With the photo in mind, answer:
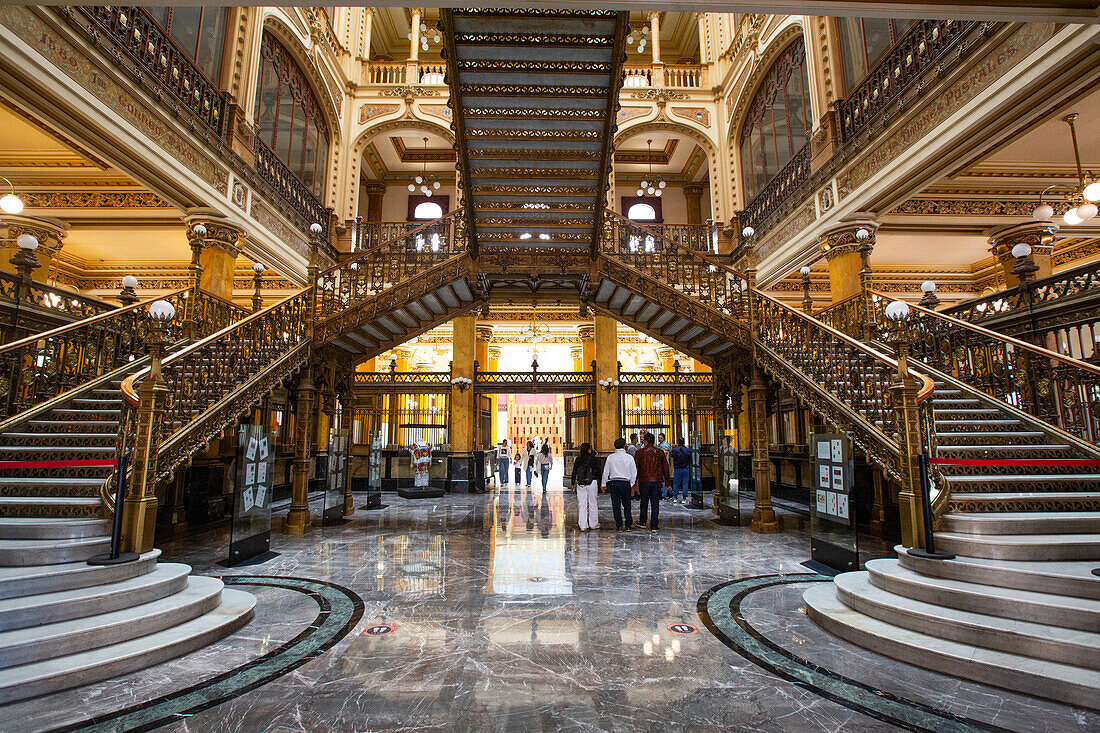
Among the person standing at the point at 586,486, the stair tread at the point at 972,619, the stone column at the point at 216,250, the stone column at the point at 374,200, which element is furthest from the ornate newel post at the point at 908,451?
the stone column at the point at 374,200

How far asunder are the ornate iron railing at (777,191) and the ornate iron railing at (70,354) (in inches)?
495

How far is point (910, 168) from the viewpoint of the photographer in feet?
27.0

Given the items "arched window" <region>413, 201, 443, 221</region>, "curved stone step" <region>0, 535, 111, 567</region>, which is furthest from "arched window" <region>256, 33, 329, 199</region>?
"curved stone step" <region>0, 535, 111, 567</region>

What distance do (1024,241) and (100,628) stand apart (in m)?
15.7

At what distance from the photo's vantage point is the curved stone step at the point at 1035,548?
401 cm

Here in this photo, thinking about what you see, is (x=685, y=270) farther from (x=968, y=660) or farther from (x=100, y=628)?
(x=100, y=628)

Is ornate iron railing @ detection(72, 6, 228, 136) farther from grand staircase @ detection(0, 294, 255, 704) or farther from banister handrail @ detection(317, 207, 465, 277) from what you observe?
grand staircase @ detection(0, 294, 255, 704)

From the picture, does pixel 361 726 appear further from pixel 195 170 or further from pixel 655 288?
pixel 195 170

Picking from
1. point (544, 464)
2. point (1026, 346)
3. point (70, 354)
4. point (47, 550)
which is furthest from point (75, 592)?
point (544, 464)

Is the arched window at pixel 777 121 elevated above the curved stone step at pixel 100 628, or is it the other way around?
the arched window at pixel 777 121

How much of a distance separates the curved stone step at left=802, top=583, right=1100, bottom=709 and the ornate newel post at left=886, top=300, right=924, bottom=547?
111 cm

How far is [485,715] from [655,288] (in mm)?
7604

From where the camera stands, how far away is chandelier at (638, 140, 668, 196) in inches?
758

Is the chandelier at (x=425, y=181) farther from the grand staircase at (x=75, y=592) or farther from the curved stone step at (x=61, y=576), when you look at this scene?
the curved stone step at (x=61, y=576)
